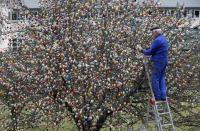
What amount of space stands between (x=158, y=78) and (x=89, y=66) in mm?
2571

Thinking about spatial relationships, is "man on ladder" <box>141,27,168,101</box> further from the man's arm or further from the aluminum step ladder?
the aluminum step ladder

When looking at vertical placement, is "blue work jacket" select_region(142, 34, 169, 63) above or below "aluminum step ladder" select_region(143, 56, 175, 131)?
above

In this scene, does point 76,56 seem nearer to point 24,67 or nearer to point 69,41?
point 69,41

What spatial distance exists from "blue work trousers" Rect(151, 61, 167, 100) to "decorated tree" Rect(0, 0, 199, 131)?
5.34 feet

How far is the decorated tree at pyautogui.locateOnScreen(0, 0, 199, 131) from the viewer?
587 inches

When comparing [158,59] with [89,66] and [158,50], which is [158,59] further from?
[89,66]

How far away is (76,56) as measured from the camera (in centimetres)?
1532

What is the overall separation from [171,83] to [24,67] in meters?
4.98

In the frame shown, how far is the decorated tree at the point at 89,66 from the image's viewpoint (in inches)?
587

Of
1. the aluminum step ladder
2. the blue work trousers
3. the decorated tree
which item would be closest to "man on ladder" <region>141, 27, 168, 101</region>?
the blue work trousers

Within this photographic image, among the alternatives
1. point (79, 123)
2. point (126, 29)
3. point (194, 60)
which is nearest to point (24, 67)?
point (79, 123)

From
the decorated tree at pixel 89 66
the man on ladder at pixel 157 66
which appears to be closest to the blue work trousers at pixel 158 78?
the man on ladder at pixel 157 66

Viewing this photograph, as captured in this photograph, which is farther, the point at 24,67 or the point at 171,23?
the point at 171,23

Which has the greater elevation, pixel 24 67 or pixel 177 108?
pixel 24 67
